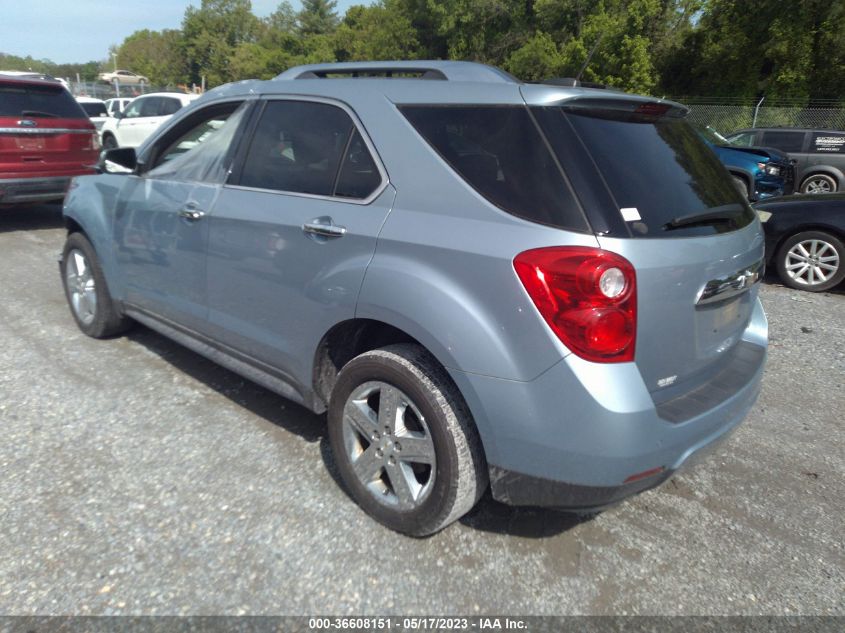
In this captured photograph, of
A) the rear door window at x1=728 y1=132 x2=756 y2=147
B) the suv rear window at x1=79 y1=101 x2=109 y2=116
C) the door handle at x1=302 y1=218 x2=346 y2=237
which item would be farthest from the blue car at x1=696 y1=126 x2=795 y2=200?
the suv rear window at x1=79 y1=101 x2=109 y2=116

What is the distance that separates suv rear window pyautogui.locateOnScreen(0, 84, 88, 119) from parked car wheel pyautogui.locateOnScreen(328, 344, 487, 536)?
7.19 m

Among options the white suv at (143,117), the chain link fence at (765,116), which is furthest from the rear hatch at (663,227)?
the chain link fence at (765,116)

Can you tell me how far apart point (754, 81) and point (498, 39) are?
14.7 meters

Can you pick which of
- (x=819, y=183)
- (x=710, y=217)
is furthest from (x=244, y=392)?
(x=819, y=183)

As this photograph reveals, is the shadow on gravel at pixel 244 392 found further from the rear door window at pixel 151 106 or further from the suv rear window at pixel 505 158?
A: the rear door window at pixel 151 106

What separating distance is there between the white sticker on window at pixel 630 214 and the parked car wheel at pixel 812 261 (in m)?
5.54

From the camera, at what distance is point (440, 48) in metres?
42.9

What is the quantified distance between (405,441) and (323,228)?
3.06 ft

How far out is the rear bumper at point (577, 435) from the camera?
6.65 ft

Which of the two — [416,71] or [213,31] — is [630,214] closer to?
[416,71]

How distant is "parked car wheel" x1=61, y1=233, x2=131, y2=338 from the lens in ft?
14.3

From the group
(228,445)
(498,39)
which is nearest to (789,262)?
(228,445)

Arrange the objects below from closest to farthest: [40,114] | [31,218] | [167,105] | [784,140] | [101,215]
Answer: [101,215], [40,114], [31,218], [784,140], [167,105]

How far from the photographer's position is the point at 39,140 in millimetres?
7816
